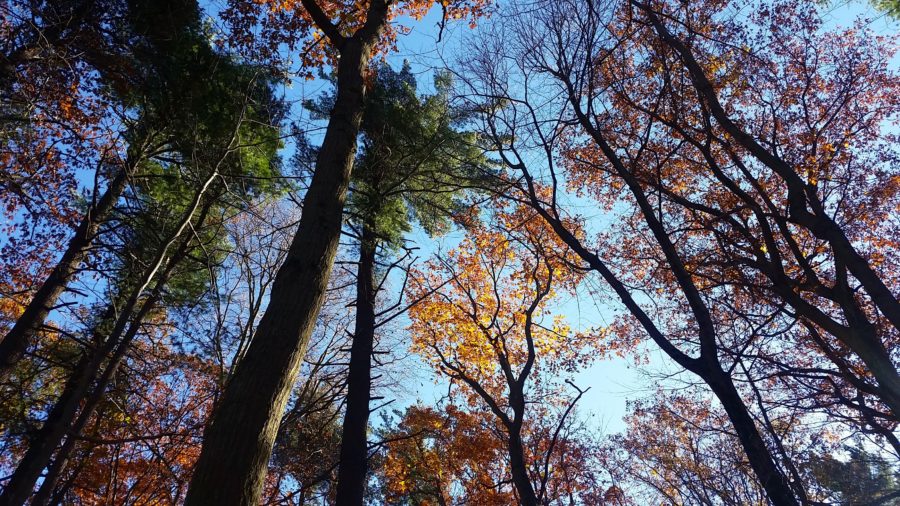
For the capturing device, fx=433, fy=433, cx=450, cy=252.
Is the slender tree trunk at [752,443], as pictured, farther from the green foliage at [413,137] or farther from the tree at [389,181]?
the green foliage at [413,137]

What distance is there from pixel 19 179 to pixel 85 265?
7.08 feet

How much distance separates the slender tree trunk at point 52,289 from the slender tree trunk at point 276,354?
428 cm

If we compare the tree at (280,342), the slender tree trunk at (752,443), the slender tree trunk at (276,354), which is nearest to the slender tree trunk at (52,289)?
the tree at (280,342)

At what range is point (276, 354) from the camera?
2.11 metres

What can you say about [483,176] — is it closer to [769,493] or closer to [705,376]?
[705,376]

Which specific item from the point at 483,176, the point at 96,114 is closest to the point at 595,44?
the point at 483,176

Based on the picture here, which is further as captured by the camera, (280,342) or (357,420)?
A: (357,420)

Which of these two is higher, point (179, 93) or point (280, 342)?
point (179, 93)

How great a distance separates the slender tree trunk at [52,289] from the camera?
6.12m

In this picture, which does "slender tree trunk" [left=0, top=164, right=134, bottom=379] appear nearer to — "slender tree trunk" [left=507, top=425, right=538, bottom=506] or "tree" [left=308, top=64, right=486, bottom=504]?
"tree" [left=308, top=64, right=486, bottom=504]

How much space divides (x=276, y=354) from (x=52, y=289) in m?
7.27

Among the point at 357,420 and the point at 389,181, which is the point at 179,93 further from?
the point at 357,420

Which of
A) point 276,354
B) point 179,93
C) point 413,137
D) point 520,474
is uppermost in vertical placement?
point 413,137

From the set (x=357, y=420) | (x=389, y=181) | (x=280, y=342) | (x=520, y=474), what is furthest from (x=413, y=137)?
(x=280, y=342)
